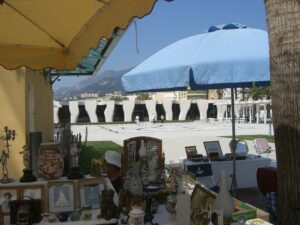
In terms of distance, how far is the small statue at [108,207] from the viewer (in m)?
2.60

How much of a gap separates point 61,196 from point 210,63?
2188mm

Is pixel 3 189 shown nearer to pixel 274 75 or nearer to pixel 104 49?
pixel 274 75

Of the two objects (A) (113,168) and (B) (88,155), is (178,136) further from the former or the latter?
(A) (113,168)

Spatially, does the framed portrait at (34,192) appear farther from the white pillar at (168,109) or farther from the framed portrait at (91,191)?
the white pillar at (168,109)

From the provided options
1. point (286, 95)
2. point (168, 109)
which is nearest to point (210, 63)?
point (286, 95)

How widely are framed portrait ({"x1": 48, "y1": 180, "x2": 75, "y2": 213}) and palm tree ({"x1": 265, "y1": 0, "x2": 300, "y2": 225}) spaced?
139 cm

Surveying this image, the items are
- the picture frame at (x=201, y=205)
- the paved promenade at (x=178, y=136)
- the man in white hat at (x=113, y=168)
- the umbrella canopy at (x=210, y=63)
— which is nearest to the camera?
the picture frame at (x=201, y=205)

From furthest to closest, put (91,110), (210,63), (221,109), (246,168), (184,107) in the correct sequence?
(184,107)
(91,110)
(221,109)
(246,168)
(210,63)

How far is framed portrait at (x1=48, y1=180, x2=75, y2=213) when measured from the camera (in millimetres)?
2779

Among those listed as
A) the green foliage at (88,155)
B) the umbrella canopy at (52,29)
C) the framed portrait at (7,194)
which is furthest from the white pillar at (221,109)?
the framed portrait at (7,194)

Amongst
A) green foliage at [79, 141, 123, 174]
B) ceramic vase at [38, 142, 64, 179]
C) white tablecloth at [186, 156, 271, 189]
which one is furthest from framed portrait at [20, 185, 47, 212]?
white tablecloth at [186, 156, 271, 189]

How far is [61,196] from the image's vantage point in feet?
9.23

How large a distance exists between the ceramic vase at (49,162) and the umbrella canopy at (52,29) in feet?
2.36

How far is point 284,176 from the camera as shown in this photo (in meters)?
2.18
